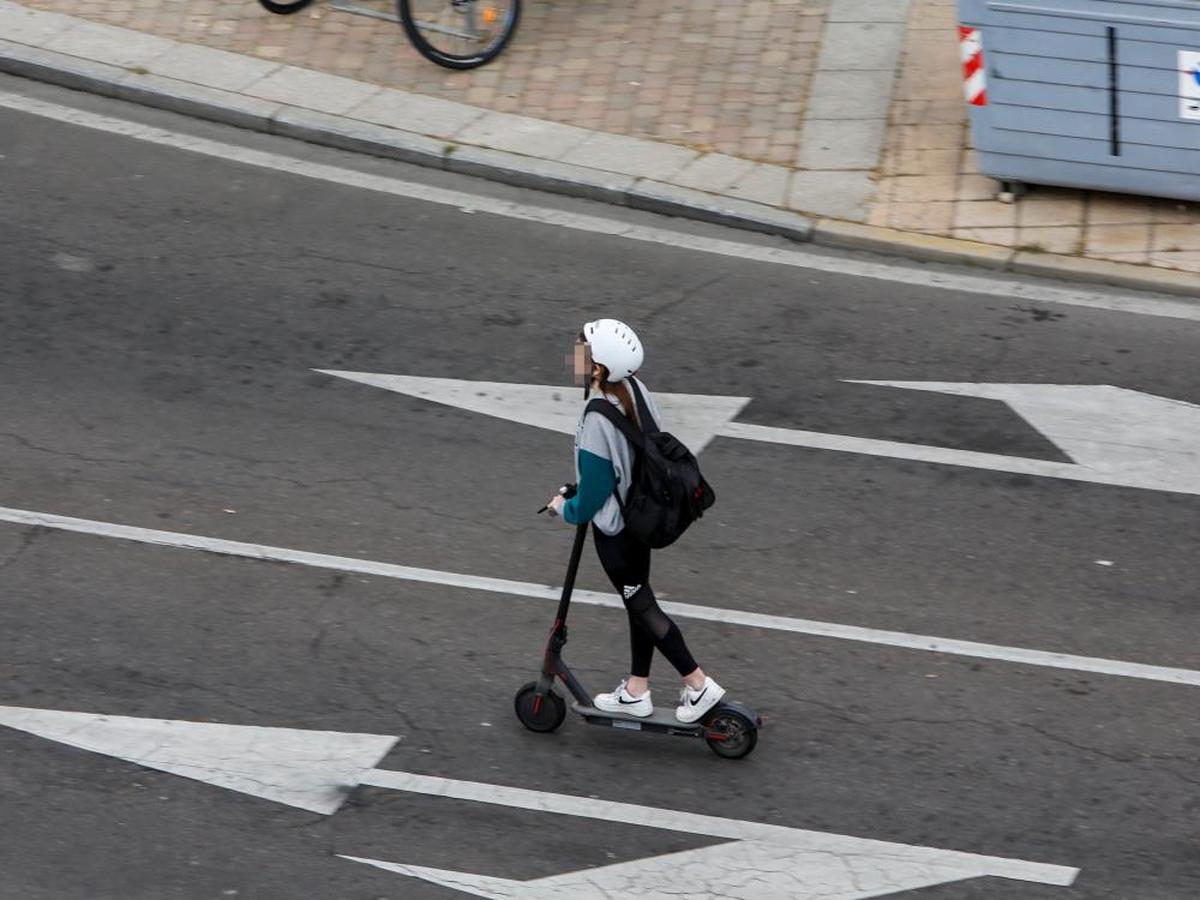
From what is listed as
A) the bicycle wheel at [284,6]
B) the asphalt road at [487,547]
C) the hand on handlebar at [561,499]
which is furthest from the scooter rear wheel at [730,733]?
the bicycle wheel at [284,6]

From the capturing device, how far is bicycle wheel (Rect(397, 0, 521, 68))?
507 inches

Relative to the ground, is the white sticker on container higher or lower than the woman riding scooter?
higher

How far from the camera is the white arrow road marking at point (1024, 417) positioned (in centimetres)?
923

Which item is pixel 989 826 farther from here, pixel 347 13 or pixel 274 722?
pixel 347 13

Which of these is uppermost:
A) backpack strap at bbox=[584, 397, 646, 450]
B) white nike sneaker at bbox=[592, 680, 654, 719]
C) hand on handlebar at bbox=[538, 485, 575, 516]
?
backpack strap at bbox=[584, 397, 646, 450]

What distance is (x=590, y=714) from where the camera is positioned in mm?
7246

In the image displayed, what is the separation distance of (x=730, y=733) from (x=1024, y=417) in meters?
3.31

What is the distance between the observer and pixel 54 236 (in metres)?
11.0

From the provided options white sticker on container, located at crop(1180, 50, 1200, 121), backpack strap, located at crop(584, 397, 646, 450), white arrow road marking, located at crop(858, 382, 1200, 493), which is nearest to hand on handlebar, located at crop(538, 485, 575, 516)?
backpack strap, located at crop(584, 397, 646, 450)

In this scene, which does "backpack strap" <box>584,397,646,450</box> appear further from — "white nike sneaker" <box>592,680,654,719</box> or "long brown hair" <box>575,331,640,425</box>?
"white nike sneaker" <box>592,680,654,719</box>

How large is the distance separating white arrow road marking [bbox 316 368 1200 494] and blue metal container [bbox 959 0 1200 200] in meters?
2.13

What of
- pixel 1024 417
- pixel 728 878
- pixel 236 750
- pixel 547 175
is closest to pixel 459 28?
pixel 547 175

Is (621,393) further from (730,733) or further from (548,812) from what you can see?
(548,812)

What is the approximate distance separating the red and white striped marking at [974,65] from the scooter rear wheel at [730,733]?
18.7 feet
